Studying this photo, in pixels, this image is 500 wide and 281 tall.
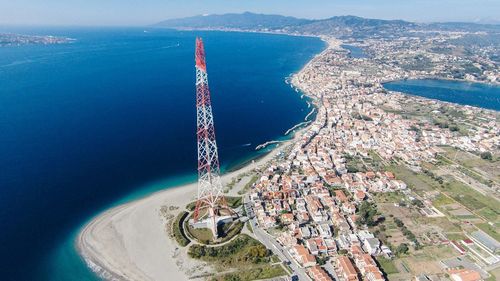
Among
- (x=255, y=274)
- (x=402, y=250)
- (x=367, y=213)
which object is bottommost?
(x=402, y=250)

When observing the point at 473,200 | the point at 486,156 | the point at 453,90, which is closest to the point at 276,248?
the point at 473,200

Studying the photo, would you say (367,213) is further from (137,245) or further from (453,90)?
(453,90)

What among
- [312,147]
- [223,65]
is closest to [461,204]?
[312,147]

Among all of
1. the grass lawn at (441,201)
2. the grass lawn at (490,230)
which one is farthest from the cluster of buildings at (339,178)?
the grass lawn at (490,230)

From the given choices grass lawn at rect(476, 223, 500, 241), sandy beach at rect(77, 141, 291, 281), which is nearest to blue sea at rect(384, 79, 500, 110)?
grass lawn at rect(476, 223, 500, 241)

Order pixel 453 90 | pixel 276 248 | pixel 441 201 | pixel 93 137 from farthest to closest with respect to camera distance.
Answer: pixel 453 90 < pixel 93 137 < pixel 441 201 < pixel 276 248

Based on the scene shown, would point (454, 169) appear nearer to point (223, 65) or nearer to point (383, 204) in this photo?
point (383, 204)
